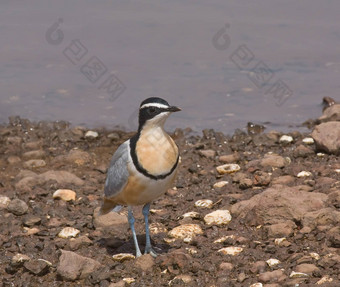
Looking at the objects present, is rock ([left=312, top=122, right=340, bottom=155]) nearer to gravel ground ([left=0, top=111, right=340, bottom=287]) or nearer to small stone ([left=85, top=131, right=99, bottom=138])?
gravel ground ([left=0, top=111, right=340, bottom=287])

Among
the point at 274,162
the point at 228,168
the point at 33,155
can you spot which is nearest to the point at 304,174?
the point at 274,162

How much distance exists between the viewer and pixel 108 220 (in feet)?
26.6

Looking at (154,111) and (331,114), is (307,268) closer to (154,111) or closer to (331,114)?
(154,111)

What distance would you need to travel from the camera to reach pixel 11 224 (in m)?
8.16

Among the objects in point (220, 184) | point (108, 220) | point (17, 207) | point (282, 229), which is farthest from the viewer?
point (220, 184)

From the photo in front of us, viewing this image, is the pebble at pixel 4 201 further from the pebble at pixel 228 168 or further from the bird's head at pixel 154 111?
the pebble at pixel 228 168

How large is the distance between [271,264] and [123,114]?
519 cm

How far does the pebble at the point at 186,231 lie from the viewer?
7.76 m

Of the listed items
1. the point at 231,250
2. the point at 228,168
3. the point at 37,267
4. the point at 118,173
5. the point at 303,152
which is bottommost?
the point at 37,267

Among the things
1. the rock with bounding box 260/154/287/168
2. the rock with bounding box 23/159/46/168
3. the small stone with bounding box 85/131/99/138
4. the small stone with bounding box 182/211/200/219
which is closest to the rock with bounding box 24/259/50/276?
the small stone with bounding box 182/211/200/219

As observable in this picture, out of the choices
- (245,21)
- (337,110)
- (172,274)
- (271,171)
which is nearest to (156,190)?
(172,274)

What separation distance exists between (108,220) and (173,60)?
5710mm

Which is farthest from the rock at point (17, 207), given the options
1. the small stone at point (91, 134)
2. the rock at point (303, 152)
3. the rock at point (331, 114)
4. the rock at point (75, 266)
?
the rock at point (331, 114)

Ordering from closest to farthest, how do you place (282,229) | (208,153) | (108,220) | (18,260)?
(18,260), (282,229), (108,220), (208,153)
